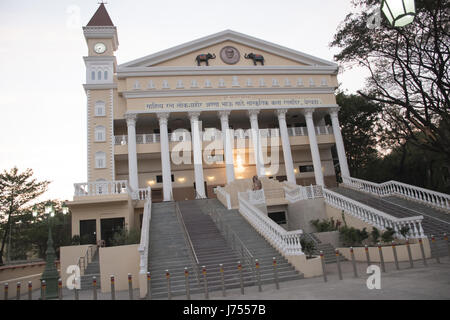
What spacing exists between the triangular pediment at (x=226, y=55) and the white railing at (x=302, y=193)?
43.7 ft

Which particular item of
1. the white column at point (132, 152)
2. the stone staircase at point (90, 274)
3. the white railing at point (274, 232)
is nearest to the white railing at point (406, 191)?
the white railing at point (274, 232)

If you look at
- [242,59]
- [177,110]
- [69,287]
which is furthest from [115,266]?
[242,59]

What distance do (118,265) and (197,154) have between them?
43.6 feet

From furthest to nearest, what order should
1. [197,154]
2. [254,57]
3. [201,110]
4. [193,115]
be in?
[254,57] < [201,110] < [193,115] < [197,154]

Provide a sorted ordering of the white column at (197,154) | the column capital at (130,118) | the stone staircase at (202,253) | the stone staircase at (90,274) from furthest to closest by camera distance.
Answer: the column capital at (130,118) < the white column at (197,154) < the stone staircase at (90,274) < the stone staircase at (202,253)

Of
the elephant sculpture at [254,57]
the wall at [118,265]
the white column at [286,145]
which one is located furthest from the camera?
the elephant sculpture at [254,57]

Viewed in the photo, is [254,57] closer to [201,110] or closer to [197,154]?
[201,110]

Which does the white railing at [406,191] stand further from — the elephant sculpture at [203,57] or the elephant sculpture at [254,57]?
the elephant sculpture at [203,57]

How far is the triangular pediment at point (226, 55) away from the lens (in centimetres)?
2809

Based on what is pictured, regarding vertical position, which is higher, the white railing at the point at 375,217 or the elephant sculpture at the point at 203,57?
the elephant sculpture at the point at 203,57

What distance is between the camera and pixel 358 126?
119 ft

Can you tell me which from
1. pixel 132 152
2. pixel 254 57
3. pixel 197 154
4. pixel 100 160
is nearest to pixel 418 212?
pixel 197 154

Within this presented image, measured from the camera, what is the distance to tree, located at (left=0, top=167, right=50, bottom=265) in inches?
1305
